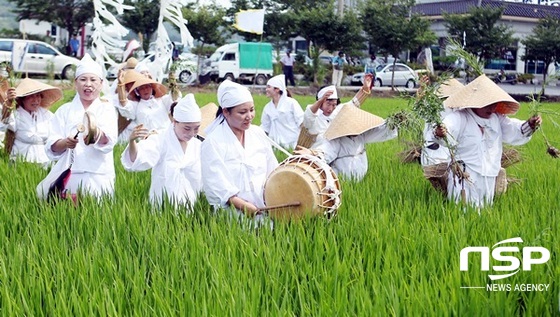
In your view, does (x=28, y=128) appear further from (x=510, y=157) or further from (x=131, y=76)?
(x=510, y=157)

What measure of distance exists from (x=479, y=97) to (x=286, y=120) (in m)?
4.58

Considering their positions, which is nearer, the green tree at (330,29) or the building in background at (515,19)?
the green tree at (330,29)

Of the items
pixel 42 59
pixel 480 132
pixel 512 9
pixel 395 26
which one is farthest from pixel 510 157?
pixel 512 9

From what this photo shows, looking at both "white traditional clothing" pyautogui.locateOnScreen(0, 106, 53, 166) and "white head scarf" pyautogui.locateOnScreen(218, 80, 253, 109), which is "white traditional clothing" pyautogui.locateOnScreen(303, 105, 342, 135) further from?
"white head scarf" pyautogui.locateOnScreen(218, 80, 253, 109)

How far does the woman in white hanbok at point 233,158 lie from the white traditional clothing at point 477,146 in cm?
155

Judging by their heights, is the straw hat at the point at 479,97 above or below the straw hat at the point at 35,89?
above

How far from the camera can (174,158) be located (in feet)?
17.4

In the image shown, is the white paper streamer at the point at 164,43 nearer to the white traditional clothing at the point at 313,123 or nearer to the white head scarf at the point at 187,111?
the white traditional clothing at the point at 313,123

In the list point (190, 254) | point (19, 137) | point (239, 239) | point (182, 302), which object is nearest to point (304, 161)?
point (239, 239)

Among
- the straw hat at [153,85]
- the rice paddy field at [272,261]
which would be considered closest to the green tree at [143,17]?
the straw hat at [153,85]

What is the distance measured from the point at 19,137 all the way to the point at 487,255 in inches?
185

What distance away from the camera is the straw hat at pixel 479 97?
5.52m

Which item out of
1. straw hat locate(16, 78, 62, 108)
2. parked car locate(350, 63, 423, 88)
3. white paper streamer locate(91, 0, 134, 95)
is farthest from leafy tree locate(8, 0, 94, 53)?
straw hat locate(16, 78, 62, 108)

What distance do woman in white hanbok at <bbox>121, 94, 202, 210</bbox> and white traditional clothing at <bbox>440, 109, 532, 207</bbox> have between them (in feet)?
5.56
